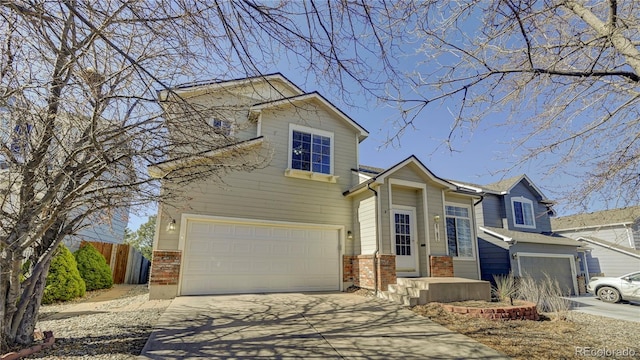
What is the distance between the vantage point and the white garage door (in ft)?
27.4

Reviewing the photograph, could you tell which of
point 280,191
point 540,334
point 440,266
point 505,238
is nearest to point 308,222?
point 280,191

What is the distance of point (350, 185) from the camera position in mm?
10727

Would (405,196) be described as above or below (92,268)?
above

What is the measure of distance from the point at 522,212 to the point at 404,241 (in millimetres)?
10227

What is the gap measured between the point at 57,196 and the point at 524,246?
1552 cm

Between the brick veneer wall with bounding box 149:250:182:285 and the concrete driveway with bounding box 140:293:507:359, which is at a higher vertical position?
the brick veneer wall with bounding box 149:250:182:285

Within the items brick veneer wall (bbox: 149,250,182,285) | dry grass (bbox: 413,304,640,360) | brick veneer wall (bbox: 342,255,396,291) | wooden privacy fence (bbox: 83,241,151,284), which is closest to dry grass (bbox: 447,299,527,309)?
dry grass (bbox: 413,304,640,360)

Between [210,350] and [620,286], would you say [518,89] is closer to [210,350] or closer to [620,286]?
[210,350]

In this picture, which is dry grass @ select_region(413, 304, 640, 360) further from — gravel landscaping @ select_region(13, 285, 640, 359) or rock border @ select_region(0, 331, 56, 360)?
rock border @ select_region(0, 331, 56, 360)

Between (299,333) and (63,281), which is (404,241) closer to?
(299,333)

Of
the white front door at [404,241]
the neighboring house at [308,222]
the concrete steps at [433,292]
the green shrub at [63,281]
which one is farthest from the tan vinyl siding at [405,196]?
the green shrub at [63,281]

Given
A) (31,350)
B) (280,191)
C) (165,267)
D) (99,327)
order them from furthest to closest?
(280,191) < (165,267) < (99,327) < (31,350)

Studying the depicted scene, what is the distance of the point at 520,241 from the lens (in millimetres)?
12906

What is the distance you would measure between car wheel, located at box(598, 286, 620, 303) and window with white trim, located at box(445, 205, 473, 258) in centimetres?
653
